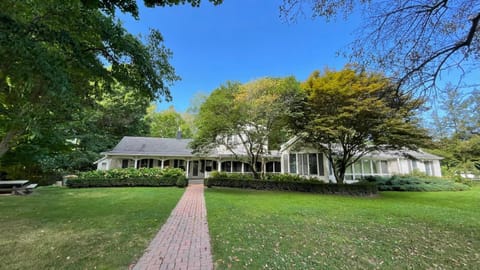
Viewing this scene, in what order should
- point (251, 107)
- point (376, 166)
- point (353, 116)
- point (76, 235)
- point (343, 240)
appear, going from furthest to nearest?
point (376, 166), point (251, 107), point (353, 116), point (76, 235), point (343, 240)

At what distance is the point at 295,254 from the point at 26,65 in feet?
18.8

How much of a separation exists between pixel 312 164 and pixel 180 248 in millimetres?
14810

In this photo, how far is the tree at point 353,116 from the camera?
11438 millimetres

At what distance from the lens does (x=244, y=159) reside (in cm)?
2038

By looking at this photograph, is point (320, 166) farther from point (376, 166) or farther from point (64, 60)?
point (64, 60)

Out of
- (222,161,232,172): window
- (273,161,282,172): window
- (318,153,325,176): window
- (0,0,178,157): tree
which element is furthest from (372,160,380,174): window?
(0,0,178,157): tree

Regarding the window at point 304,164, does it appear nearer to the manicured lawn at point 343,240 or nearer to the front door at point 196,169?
the manicured lawn at point 343,240

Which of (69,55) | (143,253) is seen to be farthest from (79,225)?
(69,55)

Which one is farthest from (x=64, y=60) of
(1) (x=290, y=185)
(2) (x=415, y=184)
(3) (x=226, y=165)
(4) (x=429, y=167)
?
(4) (x=429, y=167)

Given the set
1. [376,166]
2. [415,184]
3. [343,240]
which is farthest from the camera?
[376,166]

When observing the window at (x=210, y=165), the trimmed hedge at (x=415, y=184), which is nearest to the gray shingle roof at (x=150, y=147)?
the window at (x=210, y=165)

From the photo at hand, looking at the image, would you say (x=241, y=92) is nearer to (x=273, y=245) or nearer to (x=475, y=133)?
(x=273, y=245)

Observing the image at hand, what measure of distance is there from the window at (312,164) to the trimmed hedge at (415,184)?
4.51 metres

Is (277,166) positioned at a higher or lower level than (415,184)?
higher
